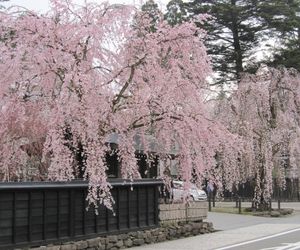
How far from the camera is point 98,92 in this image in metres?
13.3

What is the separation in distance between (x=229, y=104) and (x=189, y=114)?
13.1m

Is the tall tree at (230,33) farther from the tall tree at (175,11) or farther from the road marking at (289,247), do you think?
the road marking at (289,247)

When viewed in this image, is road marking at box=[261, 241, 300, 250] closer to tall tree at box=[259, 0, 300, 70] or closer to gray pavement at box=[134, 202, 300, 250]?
gray pavement at box=[134, 202, 300, 250]

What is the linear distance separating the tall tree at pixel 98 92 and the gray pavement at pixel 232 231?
2.05m

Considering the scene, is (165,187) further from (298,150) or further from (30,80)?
(298,150)

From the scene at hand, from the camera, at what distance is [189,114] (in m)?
14.7

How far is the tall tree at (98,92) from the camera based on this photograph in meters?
13.0

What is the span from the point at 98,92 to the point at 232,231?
27.3ft

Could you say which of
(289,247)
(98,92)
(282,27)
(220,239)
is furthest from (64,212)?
(282,27)

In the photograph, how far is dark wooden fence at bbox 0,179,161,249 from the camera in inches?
458

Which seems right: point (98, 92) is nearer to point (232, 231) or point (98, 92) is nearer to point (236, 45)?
point (232, 231)

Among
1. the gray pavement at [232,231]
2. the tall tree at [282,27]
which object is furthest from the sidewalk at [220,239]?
the tall tree at [282,27]

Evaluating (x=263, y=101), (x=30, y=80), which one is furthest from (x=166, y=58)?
(x=263, y=101)

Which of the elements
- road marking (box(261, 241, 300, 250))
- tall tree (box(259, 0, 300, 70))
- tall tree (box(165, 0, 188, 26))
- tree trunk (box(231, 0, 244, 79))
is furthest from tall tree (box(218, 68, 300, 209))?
tall tree (box(165, 0, 188, 26))
